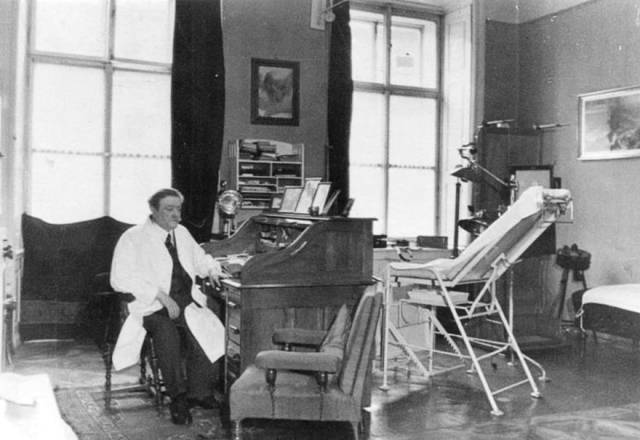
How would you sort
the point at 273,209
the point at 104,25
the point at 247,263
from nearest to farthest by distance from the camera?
the point at 247,263 → the point at 273,209 → the point at 104,25

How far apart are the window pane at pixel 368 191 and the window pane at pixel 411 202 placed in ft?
0.47

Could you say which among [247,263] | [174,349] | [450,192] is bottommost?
[174,349]

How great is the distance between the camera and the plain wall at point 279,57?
7.50 metres

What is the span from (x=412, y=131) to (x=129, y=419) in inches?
213

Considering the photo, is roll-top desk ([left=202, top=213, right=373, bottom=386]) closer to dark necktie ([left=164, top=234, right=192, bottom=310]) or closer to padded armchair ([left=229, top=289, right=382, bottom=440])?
dark necktie ([left=164, top=234, right=192, bottom=310])

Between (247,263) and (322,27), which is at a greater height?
(322,27)

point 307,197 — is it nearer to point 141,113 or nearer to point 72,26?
point 141,113

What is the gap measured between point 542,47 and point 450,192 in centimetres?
193

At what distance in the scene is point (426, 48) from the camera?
873cm

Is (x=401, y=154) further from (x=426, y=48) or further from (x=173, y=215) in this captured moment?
(x=173, y=215)

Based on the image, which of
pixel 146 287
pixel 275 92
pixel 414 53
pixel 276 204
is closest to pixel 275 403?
pixel 146 287

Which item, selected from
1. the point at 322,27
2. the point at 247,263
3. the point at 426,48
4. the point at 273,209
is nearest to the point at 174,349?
the point at 247,263

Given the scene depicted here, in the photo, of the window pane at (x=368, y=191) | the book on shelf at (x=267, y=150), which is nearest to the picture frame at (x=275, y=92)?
the book on shelf at (x=267, y=150)

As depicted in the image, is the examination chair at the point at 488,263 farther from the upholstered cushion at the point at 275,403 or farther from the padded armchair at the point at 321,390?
the upholstered cushion at the point at 275,403
